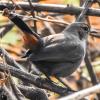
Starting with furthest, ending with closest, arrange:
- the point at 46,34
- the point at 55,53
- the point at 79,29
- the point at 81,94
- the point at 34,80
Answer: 1. the point at 46,34
2. the point at 79,29
3. the point at 55,53
4. the point at 34,80
5. the point at 81,94

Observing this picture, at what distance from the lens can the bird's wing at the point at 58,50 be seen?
12.0 ft

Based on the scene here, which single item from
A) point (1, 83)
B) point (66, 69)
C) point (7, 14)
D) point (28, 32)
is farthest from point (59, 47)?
point (1, 83)

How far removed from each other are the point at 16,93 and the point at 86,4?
137 centimetres

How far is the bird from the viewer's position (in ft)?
11.8

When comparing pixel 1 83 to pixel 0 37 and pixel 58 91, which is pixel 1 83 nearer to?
pixel 58 91

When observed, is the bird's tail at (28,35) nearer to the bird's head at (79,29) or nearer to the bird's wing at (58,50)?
the bird's wing at (58,50)

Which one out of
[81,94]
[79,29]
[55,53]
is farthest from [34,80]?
[79,29]

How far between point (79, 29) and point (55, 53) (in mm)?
790

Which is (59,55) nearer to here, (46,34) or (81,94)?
(46,34)

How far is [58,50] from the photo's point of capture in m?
3.81

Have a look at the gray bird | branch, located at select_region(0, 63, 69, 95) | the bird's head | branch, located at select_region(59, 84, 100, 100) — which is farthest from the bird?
branch, located at select_region(59, 84, 100, 100)

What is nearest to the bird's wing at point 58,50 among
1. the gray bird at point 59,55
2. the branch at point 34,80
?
the gray bird at point 59,55

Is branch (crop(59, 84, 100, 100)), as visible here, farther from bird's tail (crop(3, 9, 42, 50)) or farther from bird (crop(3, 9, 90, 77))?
bird (crop(3, 9, 90, 77))

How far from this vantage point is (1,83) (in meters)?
2.58
